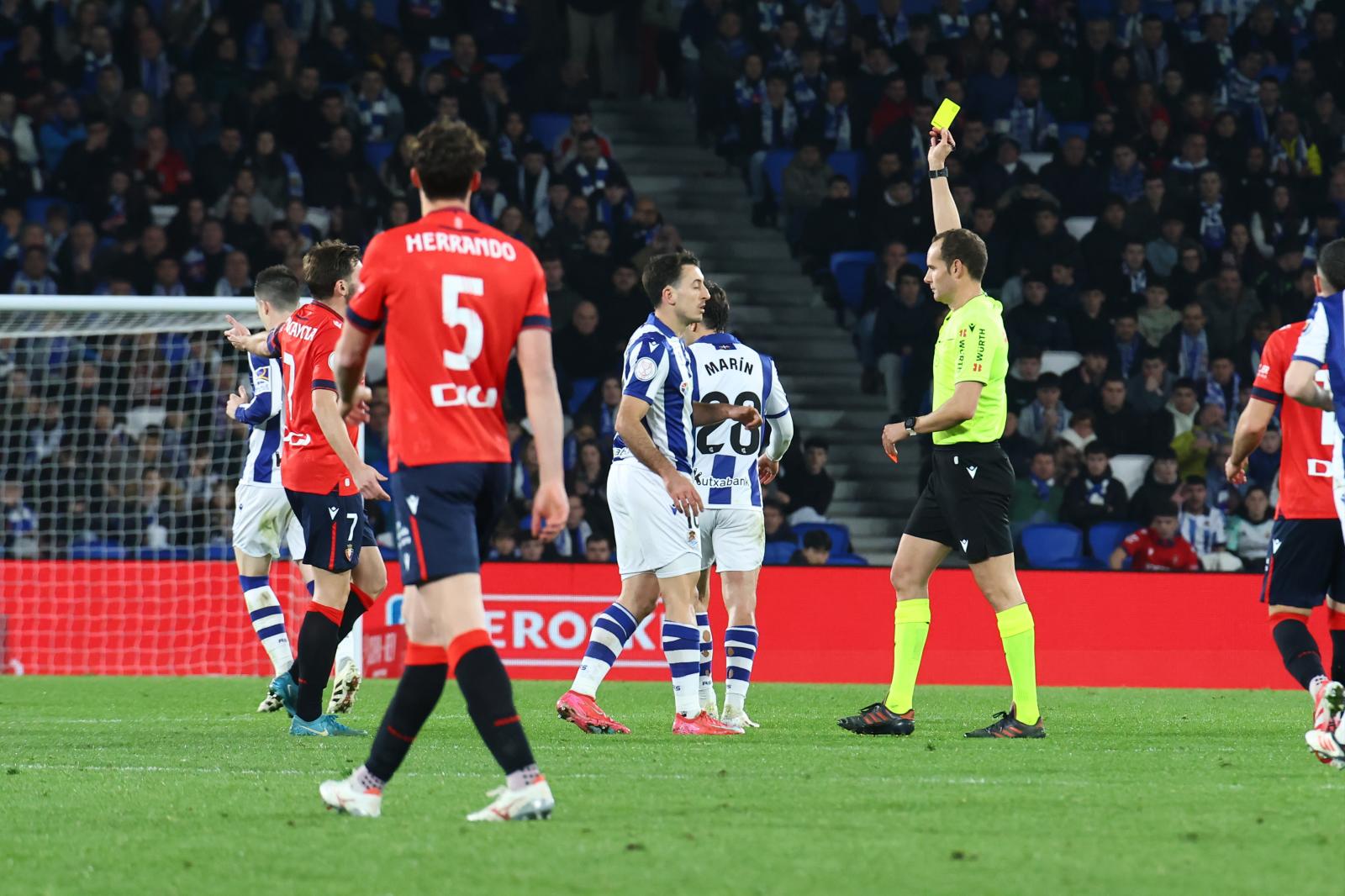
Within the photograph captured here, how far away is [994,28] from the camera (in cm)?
2152

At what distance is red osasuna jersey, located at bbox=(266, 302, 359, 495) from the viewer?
8359mm

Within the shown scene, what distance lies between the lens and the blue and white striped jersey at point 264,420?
397 inches

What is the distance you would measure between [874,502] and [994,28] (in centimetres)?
689

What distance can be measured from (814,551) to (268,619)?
20.7 feet

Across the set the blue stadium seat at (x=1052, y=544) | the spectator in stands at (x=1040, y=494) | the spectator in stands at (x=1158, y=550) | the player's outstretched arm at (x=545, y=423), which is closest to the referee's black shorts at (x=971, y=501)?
the player's outstretched arm at (x=545, y=423)

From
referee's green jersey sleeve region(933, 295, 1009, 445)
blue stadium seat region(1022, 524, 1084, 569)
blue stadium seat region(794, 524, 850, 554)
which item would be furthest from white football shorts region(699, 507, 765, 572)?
blue stadium seat region(1022, 524, 1084, 569)

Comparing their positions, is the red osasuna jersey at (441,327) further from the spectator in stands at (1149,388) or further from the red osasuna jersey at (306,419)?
the spectator in stands at (1149,388)

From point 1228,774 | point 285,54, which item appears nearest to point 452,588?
point 1228,774

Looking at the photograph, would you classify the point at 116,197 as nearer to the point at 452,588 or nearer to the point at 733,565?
the point at 733,565

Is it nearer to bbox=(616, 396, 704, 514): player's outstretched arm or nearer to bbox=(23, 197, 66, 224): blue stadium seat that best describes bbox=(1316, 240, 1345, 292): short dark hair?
bbox=(616, 396, 704, 514): player's outstretched arm

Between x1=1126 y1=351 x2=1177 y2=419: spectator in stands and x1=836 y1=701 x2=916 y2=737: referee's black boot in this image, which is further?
x1=1126 y1=351 x2=1177 y2=419: spectator in stands

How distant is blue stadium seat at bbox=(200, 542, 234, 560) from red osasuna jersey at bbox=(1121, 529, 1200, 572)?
773 centimetres

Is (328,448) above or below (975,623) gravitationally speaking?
above

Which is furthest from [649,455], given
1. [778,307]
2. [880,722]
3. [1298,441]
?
[778,307]
